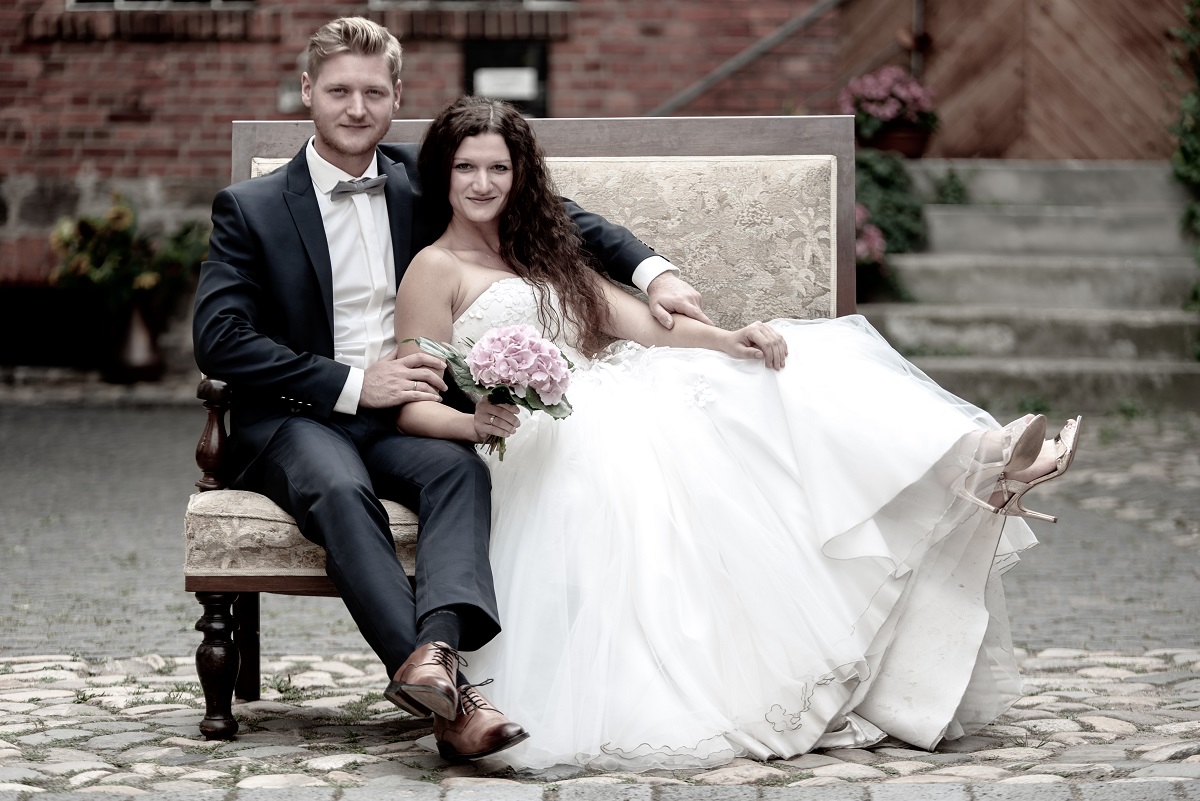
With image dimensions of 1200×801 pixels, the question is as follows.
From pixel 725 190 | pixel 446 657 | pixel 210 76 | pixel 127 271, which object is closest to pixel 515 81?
pixel 210 76

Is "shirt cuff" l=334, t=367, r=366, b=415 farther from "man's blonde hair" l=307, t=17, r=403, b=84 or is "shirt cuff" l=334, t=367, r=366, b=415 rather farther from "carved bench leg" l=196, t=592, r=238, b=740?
"man's blonde hair" l=307, t=17, r=403, b=84

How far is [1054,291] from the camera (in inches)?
388

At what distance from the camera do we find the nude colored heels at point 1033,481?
3.42 m

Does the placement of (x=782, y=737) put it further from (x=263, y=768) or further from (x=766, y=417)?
(x=263, y=768)

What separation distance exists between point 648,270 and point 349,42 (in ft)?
3.23

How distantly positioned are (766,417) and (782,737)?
2.45ft

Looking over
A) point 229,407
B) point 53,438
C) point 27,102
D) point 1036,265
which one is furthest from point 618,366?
point 27,102

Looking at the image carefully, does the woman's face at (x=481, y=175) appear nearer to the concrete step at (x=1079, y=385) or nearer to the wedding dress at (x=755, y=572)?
the wedding dress at (x=755, y=572)

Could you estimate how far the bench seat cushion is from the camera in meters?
3.54

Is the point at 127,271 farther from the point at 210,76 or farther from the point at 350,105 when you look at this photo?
the point at 350,105

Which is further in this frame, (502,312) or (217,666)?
(502,312)

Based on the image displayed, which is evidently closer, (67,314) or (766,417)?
(766,417)

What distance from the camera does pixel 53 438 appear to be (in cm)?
884

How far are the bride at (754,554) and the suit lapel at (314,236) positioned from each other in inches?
16.5
